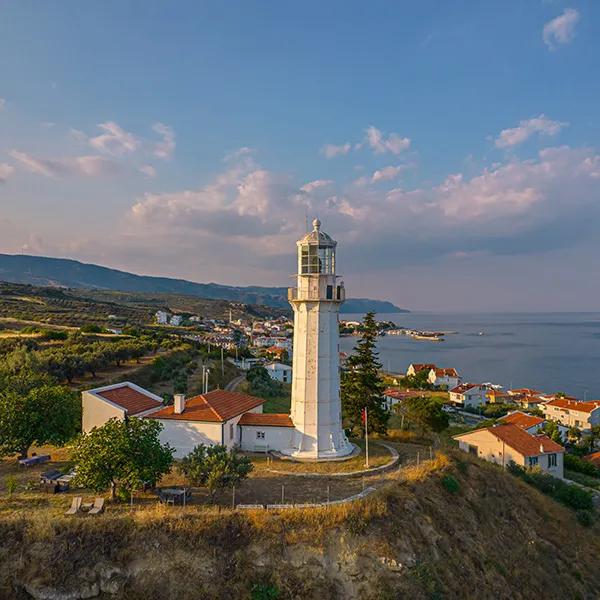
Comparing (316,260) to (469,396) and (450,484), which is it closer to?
(450,484)

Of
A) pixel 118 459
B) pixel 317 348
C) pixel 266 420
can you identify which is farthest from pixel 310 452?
pixel 118 459

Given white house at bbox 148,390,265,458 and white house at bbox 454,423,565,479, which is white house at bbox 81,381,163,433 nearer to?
white house at bbox 148,390,265,458

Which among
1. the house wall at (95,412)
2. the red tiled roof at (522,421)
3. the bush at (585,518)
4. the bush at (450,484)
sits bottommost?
the red tiled roof at (522,421)

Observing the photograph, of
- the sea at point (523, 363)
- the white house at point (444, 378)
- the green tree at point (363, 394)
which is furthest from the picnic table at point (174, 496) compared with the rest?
the sea at point (523, 363)

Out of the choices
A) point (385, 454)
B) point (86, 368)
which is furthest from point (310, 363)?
point (86, 368)

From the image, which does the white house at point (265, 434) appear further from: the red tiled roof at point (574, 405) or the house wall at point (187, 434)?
the red tiled roof at point (574, 405)

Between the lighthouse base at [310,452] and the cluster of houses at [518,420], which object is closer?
the lighthouse base at [310,452]
